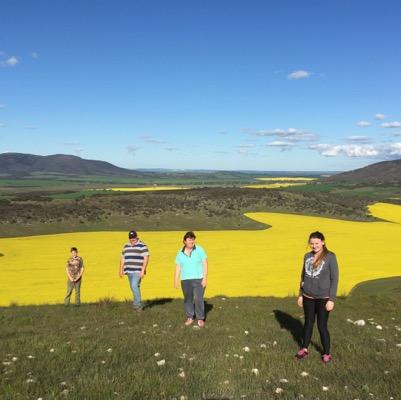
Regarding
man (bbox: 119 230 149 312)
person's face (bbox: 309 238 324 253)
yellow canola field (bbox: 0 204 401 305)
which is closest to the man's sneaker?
person's face (bbox: 309 238 324 253)

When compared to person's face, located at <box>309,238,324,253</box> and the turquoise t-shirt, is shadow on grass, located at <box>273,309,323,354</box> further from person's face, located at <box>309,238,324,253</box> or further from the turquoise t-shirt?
the turquoise t-shirt

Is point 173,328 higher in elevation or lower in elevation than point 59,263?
higher

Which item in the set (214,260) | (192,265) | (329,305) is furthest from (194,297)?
(214,260)

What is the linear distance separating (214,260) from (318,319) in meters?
24.3

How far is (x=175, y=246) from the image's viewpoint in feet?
126

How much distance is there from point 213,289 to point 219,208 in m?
41.0

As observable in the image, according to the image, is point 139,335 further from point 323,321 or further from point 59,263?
point 59,263

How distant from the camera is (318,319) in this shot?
8.06 m

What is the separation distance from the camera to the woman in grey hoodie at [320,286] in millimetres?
7812

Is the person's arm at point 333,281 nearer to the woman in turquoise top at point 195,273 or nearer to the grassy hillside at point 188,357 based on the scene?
the grassy hillside at point 188,357

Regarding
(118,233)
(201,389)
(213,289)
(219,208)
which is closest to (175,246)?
(118,233)

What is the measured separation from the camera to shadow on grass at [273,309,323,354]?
901 cm

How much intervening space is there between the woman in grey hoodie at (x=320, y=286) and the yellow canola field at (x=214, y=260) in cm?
1311

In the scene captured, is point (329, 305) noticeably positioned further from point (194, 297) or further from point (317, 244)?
point (194, 297)
